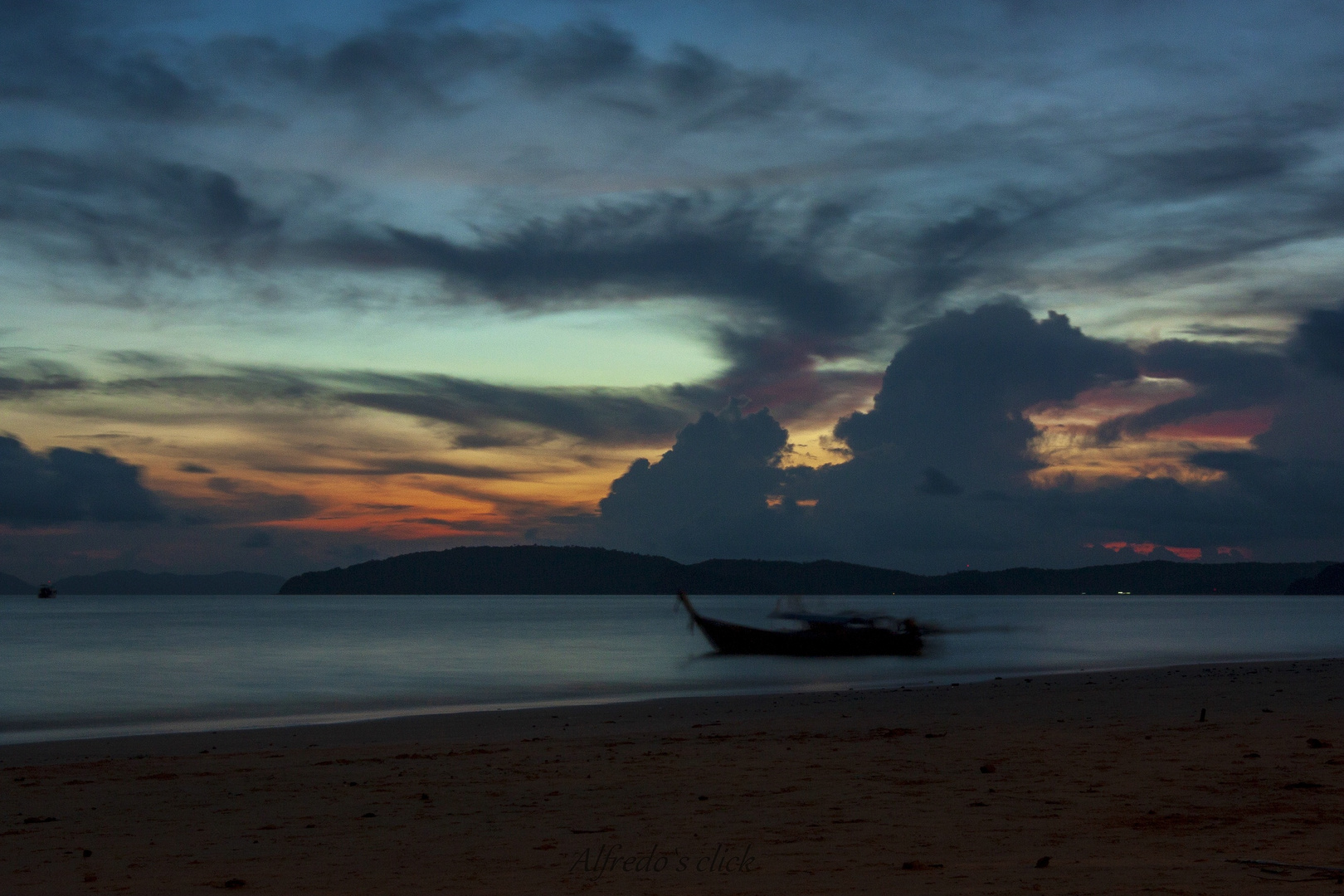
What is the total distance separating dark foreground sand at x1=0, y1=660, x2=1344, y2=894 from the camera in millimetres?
7992

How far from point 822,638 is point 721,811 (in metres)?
45.1

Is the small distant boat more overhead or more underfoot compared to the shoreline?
more underfoot

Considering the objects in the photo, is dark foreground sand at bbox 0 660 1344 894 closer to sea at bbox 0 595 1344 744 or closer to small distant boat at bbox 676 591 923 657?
sea at bbox 0 595 1344 744

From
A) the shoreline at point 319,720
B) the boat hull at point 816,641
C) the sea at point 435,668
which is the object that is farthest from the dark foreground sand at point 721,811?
the boat hull at point 816,641

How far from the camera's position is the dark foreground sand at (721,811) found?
26.2 ft

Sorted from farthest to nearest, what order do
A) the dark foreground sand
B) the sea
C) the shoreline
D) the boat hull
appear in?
the boat hull
the sea
the shoreline
the dark foreground sand

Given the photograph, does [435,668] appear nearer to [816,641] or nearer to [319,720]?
[816,641]

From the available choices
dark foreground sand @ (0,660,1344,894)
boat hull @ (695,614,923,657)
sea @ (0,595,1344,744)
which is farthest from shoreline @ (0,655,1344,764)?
boat hull @ (695,614,923,657)

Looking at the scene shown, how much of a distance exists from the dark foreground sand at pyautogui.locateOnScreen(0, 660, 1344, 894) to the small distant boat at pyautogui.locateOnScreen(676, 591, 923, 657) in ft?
115

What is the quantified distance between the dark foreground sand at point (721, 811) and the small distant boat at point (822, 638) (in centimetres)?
3505

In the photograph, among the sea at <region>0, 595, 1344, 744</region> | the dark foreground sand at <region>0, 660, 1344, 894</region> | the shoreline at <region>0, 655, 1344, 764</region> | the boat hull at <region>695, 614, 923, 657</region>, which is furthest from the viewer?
the boat hull at <region>695, 614, 923, 657</region>

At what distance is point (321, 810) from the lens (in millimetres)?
11617

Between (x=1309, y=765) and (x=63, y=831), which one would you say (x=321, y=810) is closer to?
(x=63, y=831)

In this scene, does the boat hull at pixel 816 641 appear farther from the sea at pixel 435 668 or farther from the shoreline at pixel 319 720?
the shoreline at pixel 319 720
